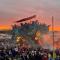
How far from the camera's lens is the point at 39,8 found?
4.59 metres

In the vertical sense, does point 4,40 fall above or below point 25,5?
below

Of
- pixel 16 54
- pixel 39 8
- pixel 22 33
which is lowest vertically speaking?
pixel 16 54

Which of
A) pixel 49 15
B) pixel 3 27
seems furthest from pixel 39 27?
pixel 3 27

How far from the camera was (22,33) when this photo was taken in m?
4.56

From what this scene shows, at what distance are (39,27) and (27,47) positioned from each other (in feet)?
1.06

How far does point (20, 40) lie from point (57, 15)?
2.04 ft

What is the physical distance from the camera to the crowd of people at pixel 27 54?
4520mm

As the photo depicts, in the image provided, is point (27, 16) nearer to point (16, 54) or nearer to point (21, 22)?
point (21, 22)

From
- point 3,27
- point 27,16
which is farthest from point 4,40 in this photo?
point 27,16

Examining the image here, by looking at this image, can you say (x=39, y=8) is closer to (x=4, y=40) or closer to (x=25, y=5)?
(x=25, y=5)

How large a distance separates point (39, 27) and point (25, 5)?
361 mm

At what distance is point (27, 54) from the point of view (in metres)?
4.59

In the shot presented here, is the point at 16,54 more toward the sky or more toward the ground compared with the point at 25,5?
more toward the ground

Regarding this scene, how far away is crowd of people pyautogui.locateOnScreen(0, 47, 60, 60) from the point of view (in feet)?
14.8
